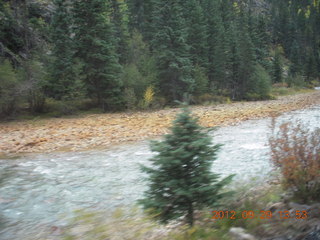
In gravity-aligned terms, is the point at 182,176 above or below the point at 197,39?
below

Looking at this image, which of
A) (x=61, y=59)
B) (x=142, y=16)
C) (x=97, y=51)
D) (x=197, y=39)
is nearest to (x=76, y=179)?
(x=61, y=59)

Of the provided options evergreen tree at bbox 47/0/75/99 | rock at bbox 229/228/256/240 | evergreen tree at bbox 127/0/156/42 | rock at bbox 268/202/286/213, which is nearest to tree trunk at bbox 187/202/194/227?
rock at bbox 229/228/256/240

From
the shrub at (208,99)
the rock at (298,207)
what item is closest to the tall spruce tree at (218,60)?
the shrub at (208,99)

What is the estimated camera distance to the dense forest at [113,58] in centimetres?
1991

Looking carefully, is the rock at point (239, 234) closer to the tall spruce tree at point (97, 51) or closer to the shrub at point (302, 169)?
the shrub at point (302, 169)

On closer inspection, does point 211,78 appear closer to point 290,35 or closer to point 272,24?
point 290,35

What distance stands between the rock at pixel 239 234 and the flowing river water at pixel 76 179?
2.66 metres

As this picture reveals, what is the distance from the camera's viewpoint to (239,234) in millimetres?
3137

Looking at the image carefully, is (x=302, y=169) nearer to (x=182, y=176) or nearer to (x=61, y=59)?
(x=182, y=176)

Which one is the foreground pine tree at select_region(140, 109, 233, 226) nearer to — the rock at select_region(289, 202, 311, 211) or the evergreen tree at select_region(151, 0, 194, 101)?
the rock at select_region(289, 202, 311, 211)

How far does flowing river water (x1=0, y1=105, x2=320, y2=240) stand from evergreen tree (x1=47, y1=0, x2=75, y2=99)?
11.5 meters

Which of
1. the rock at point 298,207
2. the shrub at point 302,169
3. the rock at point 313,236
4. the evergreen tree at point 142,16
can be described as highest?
the evergreen tree at point 142,16

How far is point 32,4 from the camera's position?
27078 millimetres
